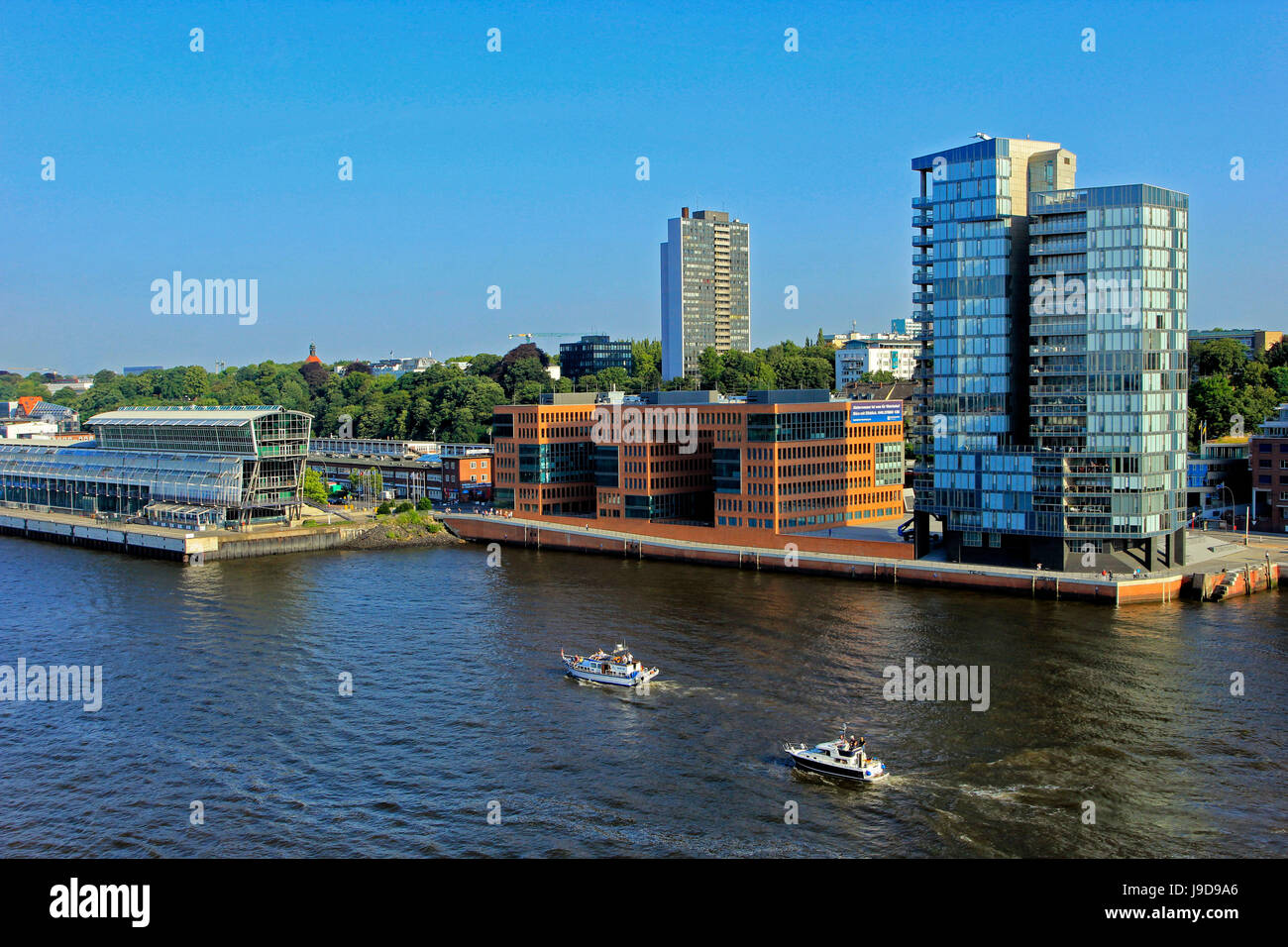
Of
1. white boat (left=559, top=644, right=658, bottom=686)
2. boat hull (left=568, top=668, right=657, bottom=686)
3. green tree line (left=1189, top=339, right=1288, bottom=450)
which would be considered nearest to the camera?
boat hull (left=568, top=668, right=657, bottom=686)

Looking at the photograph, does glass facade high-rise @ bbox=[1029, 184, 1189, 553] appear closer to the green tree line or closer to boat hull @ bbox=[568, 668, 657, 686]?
boat hull @ bbox=[568, 668, 657, 686]

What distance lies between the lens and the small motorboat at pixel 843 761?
118ft

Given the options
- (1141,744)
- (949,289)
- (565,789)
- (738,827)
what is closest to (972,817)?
(738,827)

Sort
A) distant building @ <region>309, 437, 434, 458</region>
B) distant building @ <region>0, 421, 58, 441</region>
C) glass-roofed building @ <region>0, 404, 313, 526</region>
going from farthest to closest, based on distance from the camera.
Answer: distant building @ <region>0, 421, 58, 441</region> → distant building @ <region>309, 437, 434, 458</region> → glass-roofed building @ <region>0, 404, 313, 526</region>

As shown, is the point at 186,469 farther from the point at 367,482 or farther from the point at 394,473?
the point at 394,473

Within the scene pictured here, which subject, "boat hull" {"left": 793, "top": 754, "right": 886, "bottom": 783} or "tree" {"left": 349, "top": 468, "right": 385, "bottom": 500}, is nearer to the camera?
"boat hull" {"left": 793, "top": 754, "right": 886, "bottom": 783}

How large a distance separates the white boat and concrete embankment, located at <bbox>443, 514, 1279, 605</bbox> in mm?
28183

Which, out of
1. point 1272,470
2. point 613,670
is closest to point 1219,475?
point 1272,470

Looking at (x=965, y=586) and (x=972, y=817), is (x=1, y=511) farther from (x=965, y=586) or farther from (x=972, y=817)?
(x=972, y=817)

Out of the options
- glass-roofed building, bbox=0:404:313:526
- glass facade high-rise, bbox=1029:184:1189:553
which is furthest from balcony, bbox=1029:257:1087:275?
glass-roofed building, bbox=0:404:313:526

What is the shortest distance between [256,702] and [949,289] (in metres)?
49.7

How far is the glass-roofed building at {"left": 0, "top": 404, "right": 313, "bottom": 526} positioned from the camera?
99.4 metres

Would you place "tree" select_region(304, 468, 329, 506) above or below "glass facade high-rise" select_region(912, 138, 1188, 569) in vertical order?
below

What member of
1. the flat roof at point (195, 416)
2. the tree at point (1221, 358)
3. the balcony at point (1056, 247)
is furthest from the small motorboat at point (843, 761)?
the tree at point (1221, 358)
